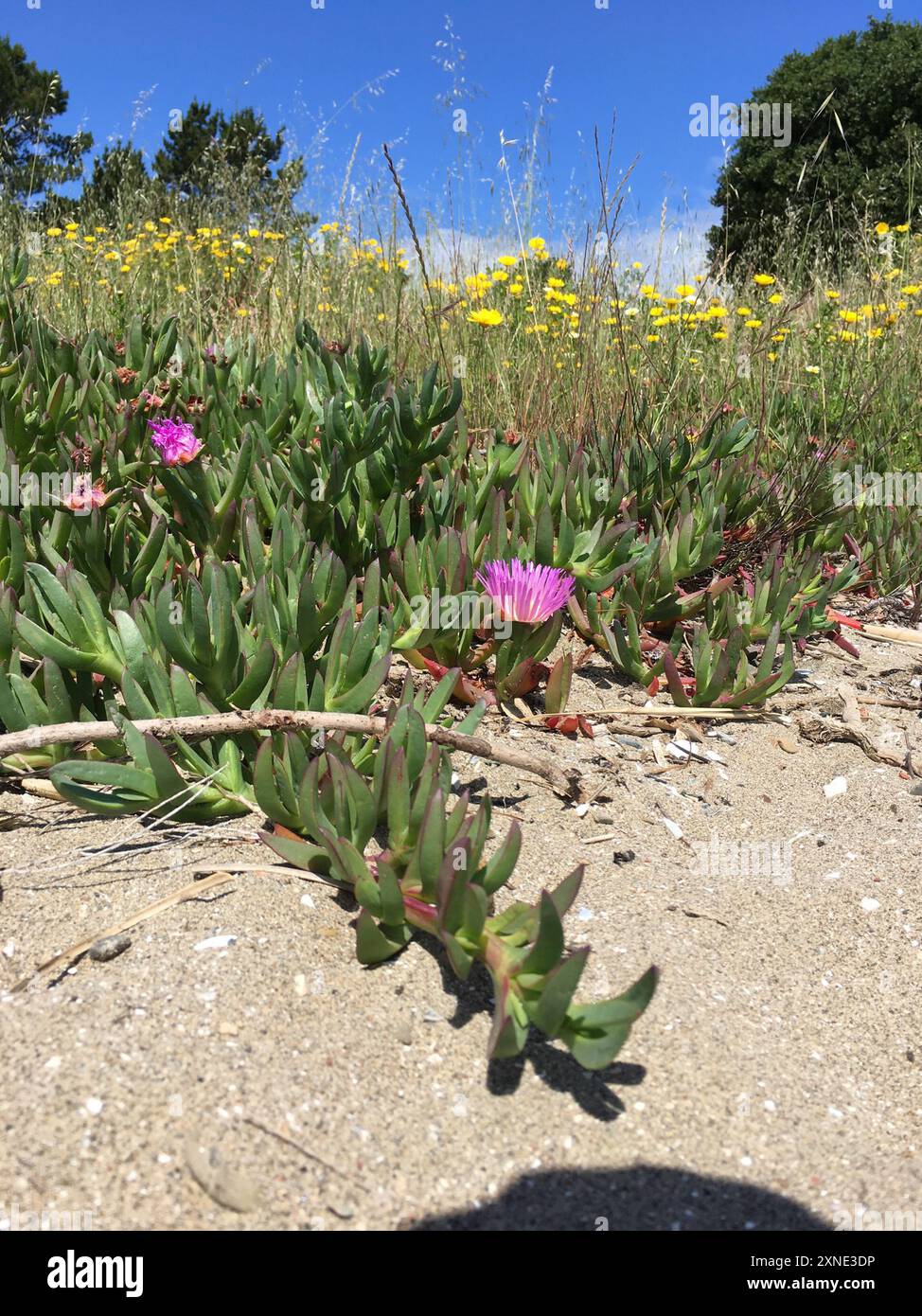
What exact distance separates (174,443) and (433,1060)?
5.20ft

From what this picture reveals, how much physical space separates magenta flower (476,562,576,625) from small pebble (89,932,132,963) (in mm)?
1114

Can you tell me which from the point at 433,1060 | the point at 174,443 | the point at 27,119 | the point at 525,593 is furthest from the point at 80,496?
the point at 27,119

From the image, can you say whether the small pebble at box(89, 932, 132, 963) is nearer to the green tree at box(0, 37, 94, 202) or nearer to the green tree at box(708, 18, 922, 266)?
the green tree at box(0, 37, 94, 202)

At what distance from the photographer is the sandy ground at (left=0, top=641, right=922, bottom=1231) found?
3.65 ft

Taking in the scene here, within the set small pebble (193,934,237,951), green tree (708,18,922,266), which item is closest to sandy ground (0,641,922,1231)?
small pebble (193,934,237,951)

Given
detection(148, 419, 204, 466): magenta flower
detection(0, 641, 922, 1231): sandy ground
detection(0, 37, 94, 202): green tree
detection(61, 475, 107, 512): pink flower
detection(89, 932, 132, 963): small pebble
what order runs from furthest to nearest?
detection(0, 37, 94, 202): green tree < detection(148, 419, 204, 466): magenta flower < detection(61, 475, 107, 512): pink flower < detection(89, 932, 132, 963): small pebble < detection(0, 641, 922, 1231): sandy ground

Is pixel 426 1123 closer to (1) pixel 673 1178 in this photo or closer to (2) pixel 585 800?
(1) pixel 673 1178

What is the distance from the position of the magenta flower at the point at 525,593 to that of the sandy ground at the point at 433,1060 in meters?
0.55

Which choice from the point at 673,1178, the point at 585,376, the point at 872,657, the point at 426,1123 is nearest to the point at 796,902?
the point at 673,1178

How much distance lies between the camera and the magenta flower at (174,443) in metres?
2.27

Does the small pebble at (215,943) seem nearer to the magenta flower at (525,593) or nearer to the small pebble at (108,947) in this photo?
the small pebble at (108,947)

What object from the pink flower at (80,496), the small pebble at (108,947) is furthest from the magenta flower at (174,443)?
the small pebble at (108,947)

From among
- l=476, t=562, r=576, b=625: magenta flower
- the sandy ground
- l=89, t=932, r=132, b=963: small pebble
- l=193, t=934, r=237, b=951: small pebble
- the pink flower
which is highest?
the pink flower

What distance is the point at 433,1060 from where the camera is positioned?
1.31 meters
